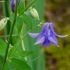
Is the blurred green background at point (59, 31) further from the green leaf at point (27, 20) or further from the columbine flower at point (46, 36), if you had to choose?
the green leaf at point (27, 20)

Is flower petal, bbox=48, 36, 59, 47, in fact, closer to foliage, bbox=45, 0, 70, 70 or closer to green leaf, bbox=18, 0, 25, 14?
green leaf, bbox=18, 0, 25, 14

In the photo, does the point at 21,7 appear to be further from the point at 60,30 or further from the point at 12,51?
the point at 60,30

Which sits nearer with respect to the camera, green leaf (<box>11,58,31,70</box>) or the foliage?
green leaf (<box>11,58,31,70</box>)

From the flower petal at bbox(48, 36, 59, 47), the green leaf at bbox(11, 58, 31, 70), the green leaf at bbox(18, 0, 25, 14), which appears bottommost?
the green leaf at bbox(11, 58, 31, 70)

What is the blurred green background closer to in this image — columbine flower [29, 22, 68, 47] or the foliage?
the foliage

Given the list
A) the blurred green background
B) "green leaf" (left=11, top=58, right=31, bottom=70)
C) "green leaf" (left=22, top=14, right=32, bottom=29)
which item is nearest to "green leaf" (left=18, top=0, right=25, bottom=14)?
"green leaf" (left=22, top=14, right=32, bottom=29)

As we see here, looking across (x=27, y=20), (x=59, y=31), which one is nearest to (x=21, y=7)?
(x=27, y=20)

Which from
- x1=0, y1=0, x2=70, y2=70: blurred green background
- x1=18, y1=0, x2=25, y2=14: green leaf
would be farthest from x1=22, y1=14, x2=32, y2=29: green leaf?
x1=0, y1=0, x2=70, y2=70: blurred green background

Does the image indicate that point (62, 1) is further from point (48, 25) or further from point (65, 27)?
point (48, 25)

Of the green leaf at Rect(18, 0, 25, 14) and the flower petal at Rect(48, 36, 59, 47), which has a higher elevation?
the green leaf at Rect(18, 0, 25, 14)
